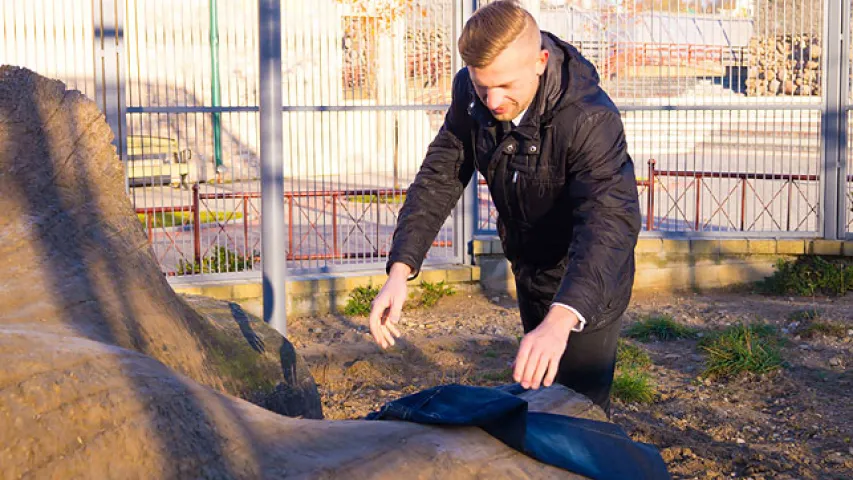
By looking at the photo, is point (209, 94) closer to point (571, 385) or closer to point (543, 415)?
point (571, 385)

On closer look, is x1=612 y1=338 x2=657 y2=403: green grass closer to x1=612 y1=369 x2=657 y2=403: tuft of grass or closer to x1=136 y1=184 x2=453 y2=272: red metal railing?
x1=612 y1=369 x2=657 y2=403: tuft of grass

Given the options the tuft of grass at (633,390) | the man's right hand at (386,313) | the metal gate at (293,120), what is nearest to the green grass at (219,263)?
the metal gate at (293,120)

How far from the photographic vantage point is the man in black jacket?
10.1 ft

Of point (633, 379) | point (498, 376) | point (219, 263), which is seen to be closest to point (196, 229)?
point (219, 263)

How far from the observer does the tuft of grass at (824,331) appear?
25.6 feet

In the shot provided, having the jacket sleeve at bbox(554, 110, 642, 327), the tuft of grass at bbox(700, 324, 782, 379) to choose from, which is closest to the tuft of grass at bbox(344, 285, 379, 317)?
the tuft of grass at bbox(700, 324, 782, 379)

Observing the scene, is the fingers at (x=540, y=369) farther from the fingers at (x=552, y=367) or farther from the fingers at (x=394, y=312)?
the fingers at (x=394, y=312)

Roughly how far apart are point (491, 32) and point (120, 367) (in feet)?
4.82

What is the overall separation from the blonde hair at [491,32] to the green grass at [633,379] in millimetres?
3019

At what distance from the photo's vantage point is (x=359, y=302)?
8.82 meters

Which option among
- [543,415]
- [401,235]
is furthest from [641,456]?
[401,235]

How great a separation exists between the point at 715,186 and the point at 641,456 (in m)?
7.95

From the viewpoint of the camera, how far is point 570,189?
3371 millimetres

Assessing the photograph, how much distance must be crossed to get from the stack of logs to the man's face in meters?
7.40
